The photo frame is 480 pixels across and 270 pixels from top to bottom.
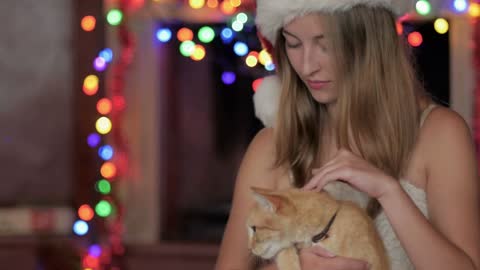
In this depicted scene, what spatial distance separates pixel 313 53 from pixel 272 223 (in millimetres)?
413

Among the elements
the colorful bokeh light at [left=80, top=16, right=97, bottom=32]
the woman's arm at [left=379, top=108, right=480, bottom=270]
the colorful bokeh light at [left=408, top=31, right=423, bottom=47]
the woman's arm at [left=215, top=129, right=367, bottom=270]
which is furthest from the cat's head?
the colorful bokeh light at [left=80, top=16, right=97, bottom=32]

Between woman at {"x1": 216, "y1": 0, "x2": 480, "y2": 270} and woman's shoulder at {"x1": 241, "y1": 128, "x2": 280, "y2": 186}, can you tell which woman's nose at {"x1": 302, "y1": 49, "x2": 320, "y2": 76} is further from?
woman's shoulder at {"x1": 241, "y1": 128, "x2": 280, "y2": 186}

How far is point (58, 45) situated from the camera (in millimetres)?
3736

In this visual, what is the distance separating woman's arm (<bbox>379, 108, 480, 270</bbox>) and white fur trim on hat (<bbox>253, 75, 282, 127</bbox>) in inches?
14.1

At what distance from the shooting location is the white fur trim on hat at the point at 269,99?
195 centimetres

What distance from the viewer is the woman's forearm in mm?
1503

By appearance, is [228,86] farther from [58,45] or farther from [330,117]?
[330,117]

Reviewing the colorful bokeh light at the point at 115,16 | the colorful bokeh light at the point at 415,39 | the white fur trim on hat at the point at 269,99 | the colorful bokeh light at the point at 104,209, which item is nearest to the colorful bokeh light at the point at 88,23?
the colorful bokeh light at the point at 115,16

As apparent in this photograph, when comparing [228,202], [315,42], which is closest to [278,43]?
[315,42]

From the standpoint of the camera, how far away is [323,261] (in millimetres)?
1394

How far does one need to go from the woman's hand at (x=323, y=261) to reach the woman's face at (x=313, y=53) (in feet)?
1.30

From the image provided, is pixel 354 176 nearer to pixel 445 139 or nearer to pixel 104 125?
pixel 445 139

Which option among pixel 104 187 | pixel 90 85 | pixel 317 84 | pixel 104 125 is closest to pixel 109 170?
pixel 104 187

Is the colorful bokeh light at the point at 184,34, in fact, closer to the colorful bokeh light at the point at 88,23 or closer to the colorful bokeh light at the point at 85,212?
the colorful bokeh light at the point at 88,23
